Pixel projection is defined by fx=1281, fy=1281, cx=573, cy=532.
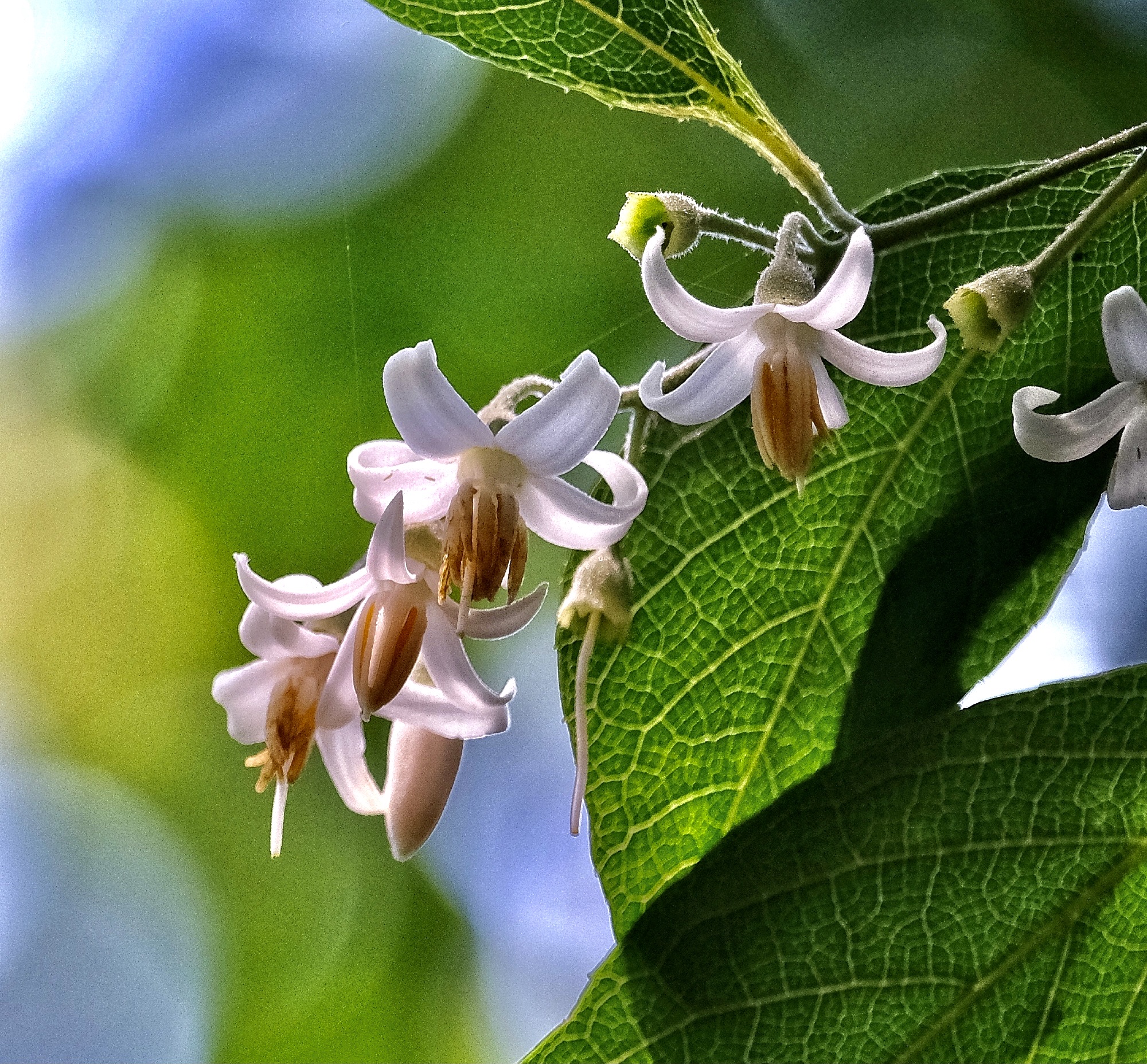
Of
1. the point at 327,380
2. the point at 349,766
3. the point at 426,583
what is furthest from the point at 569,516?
the point at 327,380

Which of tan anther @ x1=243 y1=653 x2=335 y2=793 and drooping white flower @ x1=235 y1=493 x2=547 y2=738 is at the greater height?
drooping white flower @ x1=235 y1=493 x2=547 y2=738

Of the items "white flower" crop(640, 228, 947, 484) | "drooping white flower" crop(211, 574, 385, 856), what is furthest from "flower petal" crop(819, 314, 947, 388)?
"drooping white flower" crop(211, 574, 385, 856)

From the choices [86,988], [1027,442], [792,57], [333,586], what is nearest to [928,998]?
[1027,442]

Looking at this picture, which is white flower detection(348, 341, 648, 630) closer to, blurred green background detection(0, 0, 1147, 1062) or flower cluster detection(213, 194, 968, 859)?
flower cluster detection(213, 194, 968, 859)

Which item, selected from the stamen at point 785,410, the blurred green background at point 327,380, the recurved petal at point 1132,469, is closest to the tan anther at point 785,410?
the stamen at point 785,410

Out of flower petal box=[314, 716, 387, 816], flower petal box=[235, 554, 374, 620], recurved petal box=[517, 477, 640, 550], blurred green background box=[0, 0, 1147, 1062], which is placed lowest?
blurred green background box=[0, 0, 1147, 1062]

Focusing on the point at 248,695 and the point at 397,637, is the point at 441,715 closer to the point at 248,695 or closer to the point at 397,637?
the point at 397,637

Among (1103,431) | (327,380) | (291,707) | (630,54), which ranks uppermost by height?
(630,54)
